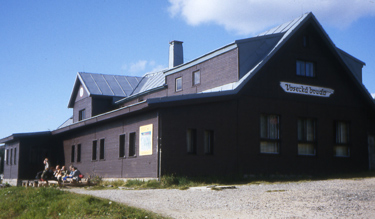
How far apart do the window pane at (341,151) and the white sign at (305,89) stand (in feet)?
9.19

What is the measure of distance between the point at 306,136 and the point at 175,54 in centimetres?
1356

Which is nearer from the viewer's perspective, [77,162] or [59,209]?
[59,209]

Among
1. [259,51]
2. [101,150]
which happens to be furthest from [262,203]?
[101,150]

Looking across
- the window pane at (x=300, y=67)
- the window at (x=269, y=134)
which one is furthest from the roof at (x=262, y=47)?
the window at (x=269, y=134)

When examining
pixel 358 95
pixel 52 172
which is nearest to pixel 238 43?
pixel 358 95

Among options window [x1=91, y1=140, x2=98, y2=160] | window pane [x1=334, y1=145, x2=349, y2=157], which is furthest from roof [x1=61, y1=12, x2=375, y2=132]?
window [x1=91, y1=140, x2=98, y2=160]

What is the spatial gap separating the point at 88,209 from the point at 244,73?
12.3m

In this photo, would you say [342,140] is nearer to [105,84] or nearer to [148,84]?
[148,84]

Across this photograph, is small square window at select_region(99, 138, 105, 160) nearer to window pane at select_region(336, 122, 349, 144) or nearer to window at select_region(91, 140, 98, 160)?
window at select_region(91, 140, 98, 160)

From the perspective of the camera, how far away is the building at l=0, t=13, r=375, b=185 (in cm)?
2002

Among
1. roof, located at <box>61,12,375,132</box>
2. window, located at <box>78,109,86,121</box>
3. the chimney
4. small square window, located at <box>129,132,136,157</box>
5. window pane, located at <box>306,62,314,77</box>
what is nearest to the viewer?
roof, located at <box>61,12,375,132</box>

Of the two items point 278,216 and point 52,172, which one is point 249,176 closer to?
point 278,216

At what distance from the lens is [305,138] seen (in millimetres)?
23281

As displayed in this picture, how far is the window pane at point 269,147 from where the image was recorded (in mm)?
21953
